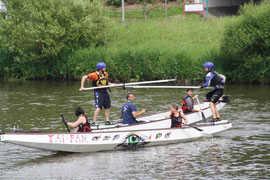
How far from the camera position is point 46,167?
1603 centimetres

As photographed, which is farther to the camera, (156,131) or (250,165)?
(156,131)

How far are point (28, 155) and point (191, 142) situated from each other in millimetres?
5387

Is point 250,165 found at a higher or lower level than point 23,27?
lower

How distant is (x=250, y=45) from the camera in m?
36.3

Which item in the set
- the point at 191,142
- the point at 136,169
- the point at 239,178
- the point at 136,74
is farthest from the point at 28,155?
the point at 136,74

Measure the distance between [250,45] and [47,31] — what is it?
50.4 ft

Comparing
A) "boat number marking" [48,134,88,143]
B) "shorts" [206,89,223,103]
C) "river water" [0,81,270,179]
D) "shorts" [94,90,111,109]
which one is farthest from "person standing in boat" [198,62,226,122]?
"boat number marking" [48,134,88,143]

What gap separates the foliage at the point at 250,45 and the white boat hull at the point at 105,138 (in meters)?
17.3

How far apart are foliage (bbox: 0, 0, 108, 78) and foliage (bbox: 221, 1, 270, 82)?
39.3 feet

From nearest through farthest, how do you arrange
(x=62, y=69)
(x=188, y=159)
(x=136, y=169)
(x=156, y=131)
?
1. (x=136, y=169)
2. (x=188, y=159)
3. (x=156, y=131)
4. (x=62, y=69)

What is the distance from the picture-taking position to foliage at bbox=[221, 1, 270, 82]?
3591cm

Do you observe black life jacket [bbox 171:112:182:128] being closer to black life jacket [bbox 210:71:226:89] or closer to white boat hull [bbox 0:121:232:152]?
white boat hull [bbox 0:121:232:152]

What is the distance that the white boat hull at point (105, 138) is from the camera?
16422mm

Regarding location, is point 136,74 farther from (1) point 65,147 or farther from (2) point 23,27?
(1) point 65,147
